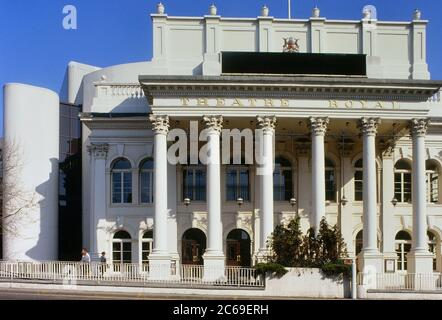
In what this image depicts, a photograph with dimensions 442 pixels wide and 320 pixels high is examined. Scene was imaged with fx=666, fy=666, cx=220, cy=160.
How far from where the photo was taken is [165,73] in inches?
1351

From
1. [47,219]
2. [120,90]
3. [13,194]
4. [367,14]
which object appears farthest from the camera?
[47,219]

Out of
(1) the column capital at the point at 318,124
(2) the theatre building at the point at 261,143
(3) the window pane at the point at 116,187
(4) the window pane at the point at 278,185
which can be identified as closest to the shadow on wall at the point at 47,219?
(2) the theatre building at the point at 261,143

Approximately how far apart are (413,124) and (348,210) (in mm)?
6427

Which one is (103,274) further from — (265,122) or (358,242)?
(358,242)

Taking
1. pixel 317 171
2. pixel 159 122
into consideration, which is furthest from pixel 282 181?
pixel 159 122

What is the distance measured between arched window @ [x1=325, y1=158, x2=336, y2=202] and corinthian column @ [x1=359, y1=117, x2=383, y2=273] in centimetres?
430

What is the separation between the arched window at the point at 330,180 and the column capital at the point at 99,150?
486 inches

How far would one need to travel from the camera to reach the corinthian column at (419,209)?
32.2 metres

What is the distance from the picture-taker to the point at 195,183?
121 ft

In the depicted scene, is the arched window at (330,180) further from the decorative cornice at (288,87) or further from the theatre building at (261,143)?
the decorative cornice at (288,87)

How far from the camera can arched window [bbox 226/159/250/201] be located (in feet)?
121

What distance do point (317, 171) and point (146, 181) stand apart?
1025 cm
